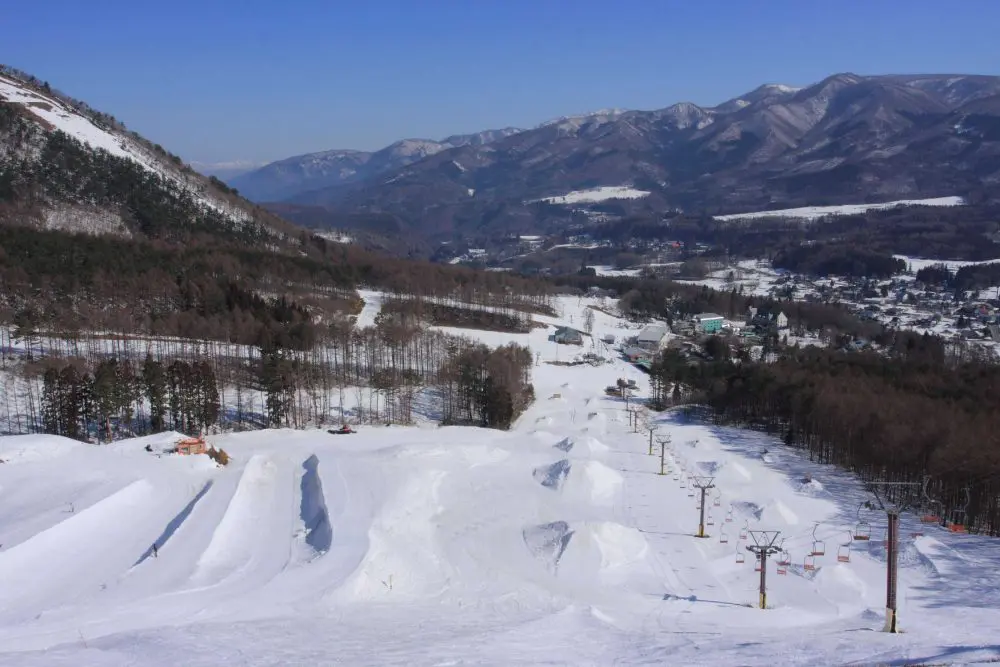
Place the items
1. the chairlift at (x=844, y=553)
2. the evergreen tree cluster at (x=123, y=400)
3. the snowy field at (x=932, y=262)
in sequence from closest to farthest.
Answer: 1. the chairlift at (x=844, y=553)
2. the evergreen tree cluster at (x=123, y=400)
3. the snowy field at (x=932, y=262)

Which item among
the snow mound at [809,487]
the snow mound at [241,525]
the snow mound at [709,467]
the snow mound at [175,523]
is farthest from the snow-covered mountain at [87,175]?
the snow mound at [809,487]

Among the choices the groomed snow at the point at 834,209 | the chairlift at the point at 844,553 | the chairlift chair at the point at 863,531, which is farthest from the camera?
the groomed snow at the point at 834,209

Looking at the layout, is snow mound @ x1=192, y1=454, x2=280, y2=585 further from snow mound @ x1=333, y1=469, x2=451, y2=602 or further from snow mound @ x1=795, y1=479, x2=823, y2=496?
snow mound @ x1=795, y1=479, x2=823, y2=496

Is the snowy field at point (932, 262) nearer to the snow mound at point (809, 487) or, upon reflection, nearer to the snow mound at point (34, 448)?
the snow mound at point (809, 487)

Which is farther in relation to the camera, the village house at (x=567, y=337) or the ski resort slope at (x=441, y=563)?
the village house at (x=567, y=337)

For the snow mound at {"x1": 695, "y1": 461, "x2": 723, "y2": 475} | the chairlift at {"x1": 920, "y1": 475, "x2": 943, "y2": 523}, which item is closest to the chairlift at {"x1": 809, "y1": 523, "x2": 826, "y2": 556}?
the chairlift at {"x1": 920, "y1": 475, "x2": 943, "y2": 523}

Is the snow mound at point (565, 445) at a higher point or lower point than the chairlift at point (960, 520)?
higher

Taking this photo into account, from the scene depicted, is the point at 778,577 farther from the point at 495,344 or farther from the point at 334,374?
the point at 495,344
